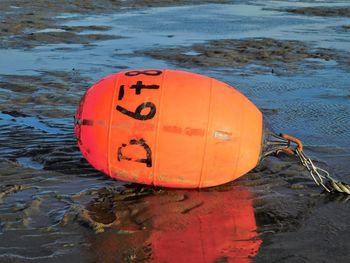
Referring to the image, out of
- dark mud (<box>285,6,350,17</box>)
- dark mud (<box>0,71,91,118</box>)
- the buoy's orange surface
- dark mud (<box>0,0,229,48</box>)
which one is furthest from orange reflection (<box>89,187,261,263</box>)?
dark mud (<box>285,6,350,17</box>)

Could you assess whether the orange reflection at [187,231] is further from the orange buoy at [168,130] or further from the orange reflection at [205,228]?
the orange buoy at [168,130]

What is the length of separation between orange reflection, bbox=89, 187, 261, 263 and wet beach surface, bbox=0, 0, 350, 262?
13mm

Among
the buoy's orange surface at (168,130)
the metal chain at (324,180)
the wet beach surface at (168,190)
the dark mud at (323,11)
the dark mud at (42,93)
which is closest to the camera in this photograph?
the wet beach surface at (168,190)

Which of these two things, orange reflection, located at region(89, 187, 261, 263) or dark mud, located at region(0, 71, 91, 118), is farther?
dark mud, located at region(0, 71, 91, 118)

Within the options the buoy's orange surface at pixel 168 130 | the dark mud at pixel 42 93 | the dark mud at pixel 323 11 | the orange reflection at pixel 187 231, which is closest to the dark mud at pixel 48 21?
the dark mud at pixel 42 93

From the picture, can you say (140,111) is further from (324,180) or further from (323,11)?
(323,11)

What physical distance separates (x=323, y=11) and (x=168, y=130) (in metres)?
18.9

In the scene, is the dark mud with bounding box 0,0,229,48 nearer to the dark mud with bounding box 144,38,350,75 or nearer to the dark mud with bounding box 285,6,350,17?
the dark mud with bounding box 144,38,350,75

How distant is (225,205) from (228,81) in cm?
509

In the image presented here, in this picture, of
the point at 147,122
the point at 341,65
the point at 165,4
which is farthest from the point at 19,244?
the point at 165,4

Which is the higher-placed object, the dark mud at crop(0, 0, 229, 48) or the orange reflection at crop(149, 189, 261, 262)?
the orange reflection at crop(149, 189, 261, 262)

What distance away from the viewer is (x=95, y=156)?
15.3ft

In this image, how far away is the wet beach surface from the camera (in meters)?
4.00

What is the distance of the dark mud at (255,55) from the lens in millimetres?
11086
